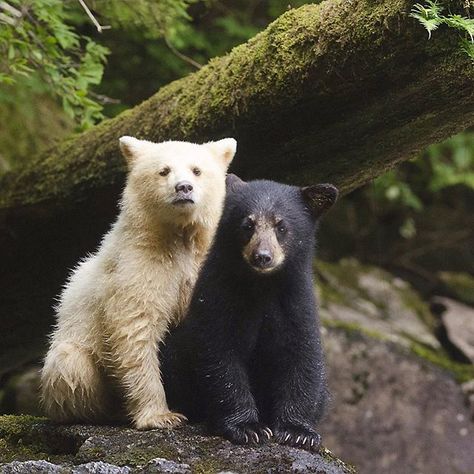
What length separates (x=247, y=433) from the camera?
5031 mm

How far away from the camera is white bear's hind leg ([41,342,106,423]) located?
5.62 m

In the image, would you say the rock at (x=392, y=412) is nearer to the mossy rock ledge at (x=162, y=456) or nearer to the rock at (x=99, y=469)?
the mossy rock ledge at (x=162, y=456)

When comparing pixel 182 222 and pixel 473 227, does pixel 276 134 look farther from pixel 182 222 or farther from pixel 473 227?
pixel 473 227

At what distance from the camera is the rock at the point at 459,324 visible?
11.6 m

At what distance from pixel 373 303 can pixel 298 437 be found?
7.15 m

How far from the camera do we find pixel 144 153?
5.85 metres

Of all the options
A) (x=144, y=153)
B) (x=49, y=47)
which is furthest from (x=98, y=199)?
(x=144, y=153)

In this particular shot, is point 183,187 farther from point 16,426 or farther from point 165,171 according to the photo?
point 16,426

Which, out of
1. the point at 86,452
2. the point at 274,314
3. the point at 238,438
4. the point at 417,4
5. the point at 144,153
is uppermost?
the point at 417,4

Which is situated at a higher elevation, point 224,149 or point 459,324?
point 224,149

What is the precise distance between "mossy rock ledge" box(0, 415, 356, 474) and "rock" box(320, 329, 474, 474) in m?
5.10

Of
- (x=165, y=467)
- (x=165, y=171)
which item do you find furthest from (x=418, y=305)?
(x=165, y=467)

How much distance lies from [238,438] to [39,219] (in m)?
3.79

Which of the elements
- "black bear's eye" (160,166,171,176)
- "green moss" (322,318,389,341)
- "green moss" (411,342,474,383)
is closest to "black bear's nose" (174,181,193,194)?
"black bear's eye" (160,166,171,176)
